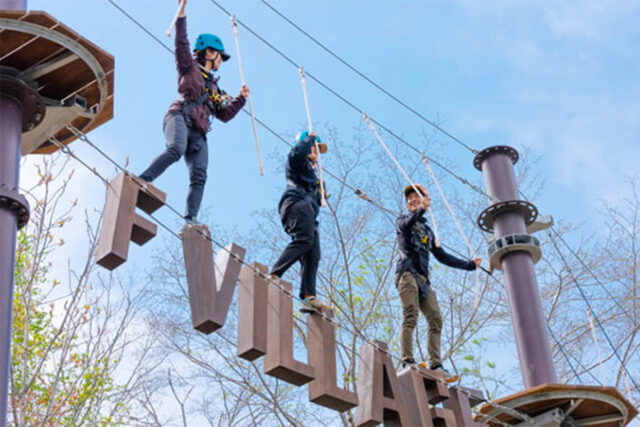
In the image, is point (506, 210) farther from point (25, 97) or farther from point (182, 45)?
point (25, 97)

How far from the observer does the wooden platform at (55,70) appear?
678 cm

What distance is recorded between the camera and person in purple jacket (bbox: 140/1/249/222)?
781 centimetres

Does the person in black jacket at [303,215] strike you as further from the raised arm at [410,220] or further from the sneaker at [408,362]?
the sneaker at [408,362]

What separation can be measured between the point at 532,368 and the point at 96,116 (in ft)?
16.6

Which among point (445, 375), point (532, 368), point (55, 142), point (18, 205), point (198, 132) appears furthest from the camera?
point (532, 368)

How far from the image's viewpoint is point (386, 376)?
28.2 feet

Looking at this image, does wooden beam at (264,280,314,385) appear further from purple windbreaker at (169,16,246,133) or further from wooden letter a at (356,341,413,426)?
purple windbreaker at (169,16,246,133)

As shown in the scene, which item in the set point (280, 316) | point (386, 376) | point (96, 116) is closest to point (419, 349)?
point (386, 376)

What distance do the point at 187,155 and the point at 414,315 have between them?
8.55ft

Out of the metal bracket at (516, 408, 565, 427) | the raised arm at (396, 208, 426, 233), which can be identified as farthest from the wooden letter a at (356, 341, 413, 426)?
the metal bracket at (516, 408, 565, 427)

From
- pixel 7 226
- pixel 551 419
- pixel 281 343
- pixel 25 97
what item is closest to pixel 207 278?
pixel 281 343

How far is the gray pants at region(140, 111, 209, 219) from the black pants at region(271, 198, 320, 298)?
0.81 metres

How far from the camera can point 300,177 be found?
854cm

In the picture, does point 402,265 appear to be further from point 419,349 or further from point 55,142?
point 419,349
